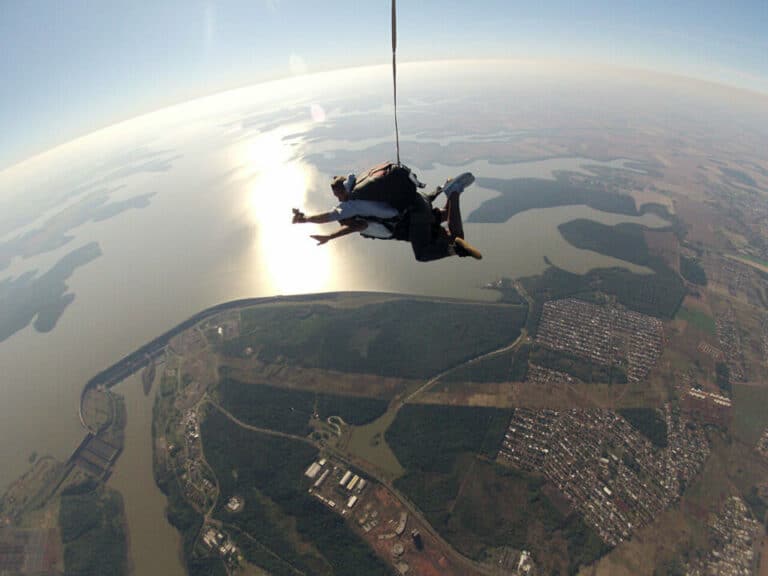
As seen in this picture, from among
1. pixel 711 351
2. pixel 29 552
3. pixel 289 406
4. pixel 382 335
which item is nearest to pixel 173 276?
pixel 29 552

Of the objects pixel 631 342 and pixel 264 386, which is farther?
pixel 631 342

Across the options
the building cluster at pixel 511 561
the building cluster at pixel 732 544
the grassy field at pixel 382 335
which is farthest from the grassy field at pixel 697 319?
the building cluster at pixel 511 561

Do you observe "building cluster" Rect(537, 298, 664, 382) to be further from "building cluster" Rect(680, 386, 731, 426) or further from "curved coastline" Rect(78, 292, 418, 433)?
"curved coastline" Rect(78, 292, 418, 433)

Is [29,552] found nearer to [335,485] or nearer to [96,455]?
[96,455]

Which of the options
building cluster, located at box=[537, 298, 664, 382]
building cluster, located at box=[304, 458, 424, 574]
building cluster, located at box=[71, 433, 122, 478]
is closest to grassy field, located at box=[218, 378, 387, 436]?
building cluster, located at box=[304, 458, 424, 574]

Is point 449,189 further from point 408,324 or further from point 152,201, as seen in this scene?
point 152,201

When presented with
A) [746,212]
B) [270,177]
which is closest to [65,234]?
[270,177]
